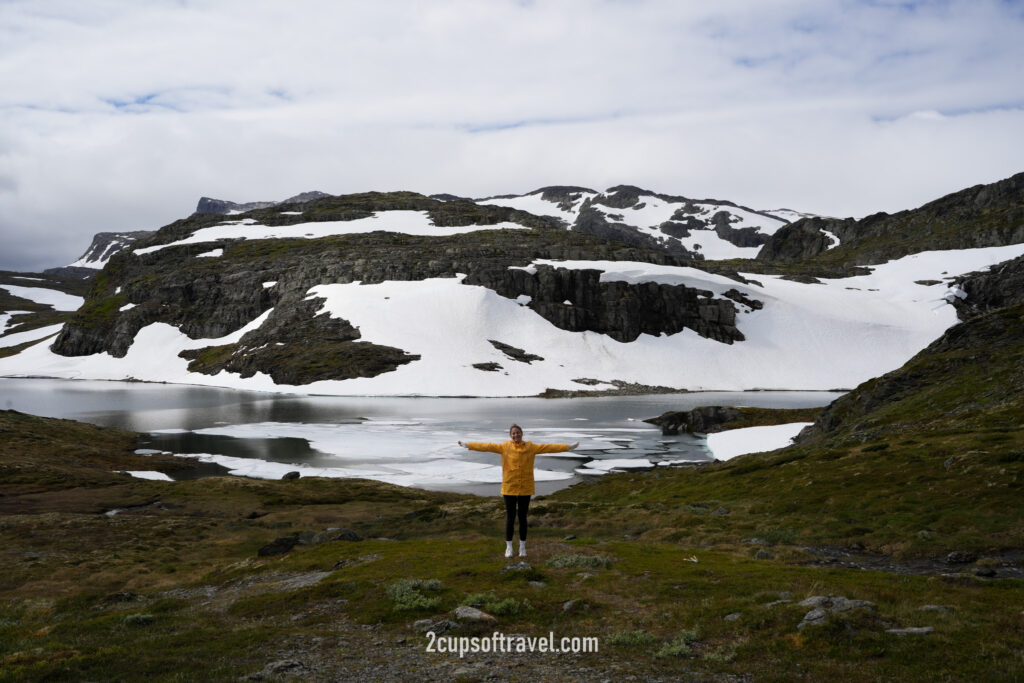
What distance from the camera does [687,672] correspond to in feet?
38.3

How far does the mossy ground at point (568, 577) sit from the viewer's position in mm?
12570

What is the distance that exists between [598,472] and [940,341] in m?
34.1

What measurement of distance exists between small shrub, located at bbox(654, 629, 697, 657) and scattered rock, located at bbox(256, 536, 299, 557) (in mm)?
22129

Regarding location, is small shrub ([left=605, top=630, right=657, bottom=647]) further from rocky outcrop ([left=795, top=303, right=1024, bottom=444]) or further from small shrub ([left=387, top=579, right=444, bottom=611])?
rocky outcrop ([left=795, top=303, right=1024, bottom=444])

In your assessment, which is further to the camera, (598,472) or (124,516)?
(598,472)

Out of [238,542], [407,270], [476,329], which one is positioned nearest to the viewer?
[238,542]

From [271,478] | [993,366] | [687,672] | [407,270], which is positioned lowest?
[271,478]

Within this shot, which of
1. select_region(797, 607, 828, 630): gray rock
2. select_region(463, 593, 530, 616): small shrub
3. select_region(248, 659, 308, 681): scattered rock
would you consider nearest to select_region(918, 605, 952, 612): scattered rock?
select_region(797, 607, 828, 630): gray rock

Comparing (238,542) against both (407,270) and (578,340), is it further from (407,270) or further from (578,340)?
(407,270)

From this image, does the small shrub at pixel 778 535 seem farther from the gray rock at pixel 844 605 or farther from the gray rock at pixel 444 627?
the gray rock at pixel 444 627

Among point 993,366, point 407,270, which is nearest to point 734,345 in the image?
point 407,270

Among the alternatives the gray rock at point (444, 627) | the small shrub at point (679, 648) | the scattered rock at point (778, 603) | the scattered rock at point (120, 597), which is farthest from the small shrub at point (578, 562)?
the scattered rock at point (120, 597)

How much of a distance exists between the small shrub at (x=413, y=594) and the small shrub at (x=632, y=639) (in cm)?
504

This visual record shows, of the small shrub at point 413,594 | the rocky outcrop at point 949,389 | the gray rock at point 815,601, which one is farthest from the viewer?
the rocky outcrop at point 949,389
